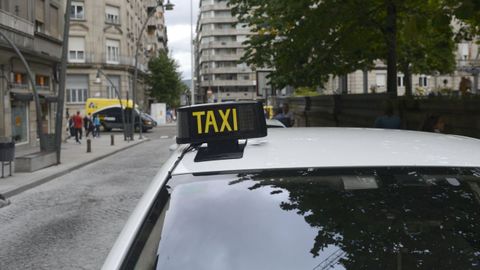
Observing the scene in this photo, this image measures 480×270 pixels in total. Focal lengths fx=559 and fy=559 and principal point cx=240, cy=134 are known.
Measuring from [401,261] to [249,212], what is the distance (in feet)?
1.74

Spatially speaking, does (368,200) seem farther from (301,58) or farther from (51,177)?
(51,177)

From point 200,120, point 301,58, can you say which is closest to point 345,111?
point 301,58

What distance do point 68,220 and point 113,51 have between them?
50018 mm

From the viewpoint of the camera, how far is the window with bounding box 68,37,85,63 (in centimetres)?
5366

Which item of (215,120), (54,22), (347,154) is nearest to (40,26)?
(54,22)

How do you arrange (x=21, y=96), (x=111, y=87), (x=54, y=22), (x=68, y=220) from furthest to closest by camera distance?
(x=111, y=87)
(x=54, y=22)
(x=21, y=96)
(x=68, y=220)

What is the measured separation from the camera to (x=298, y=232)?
1.91 m

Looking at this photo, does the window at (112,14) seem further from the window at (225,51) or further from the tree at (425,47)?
the window at (225,51)

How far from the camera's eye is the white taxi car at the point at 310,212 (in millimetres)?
1816

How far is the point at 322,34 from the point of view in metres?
12.5

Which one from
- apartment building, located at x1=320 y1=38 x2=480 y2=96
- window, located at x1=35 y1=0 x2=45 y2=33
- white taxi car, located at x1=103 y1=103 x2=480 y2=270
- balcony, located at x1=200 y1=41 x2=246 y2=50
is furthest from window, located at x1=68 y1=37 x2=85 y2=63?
balcony, located at x1=200 y1=41 x2=246 y2=50

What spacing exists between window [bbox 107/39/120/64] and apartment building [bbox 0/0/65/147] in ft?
77.0

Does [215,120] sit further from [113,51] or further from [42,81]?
[113,51]

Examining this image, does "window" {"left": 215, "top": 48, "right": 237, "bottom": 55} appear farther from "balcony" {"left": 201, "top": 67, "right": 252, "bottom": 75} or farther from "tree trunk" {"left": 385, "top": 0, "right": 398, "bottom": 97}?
"tree trunk" {"left": 385, "top": 0, "right": 398, "bottom": 97}
